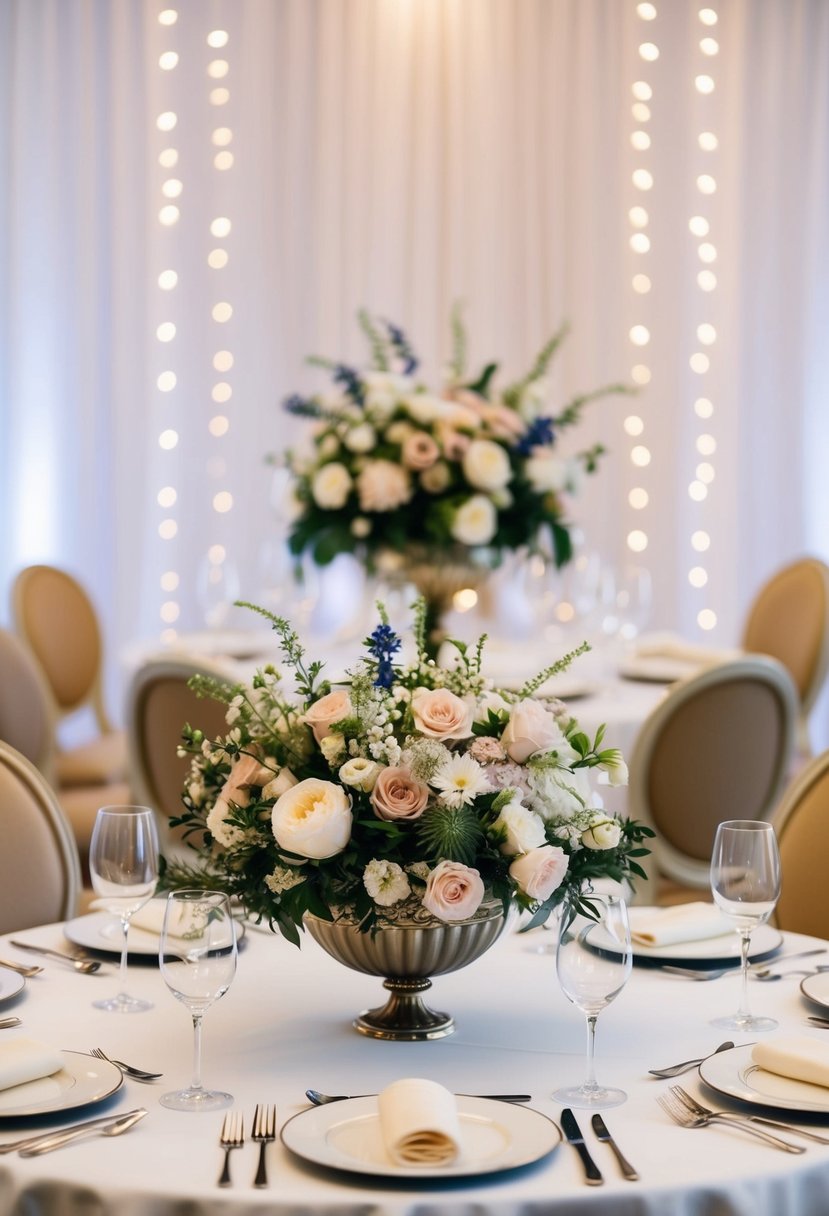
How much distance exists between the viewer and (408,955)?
1578mm

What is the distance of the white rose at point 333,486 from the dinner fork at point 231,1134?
2445mm

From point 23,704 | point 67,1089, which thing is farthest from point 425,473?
point 67,1089

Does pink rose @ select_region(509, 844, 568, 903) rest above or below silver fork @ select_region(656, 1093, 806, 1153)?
above

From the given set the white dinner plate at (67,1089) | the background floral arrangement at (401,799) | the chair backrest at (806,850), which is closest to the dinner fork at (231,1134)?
the white dinner plate at (67,1089)

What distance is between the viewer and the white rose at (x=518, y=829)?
1.51 meters

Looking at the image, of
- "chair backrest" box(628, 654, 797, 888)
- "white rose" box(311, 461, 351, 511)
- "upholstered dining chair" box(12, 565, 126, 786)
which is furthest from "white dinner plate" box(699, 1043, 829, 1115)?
"upholstered dining chair" box(12, 565, 126, 786)

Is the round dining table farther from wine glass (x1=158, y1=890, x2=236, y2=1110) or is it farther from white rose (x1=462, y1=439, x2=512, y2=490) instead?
white rose (x1=462, y1=439, x2=512, y2=490)

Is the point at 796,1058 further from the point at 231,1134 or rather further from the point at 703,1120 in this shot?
the point at 231,1134

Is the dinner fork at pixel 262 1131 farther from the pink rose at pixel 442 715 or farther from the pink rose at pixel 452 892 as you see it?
the pink rose at pixel 442 715

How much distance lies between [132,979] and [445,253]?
473 cm

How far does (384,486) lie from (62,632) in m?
1.80

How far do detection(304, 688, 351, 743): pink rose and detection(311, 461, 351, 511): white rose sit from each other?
2.14m

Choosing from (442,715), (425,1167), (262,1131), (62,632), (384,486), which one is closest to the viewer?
(425,1167)

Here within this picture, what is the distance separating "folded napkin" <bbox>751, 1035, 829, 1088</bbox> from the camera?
1.43 meters
